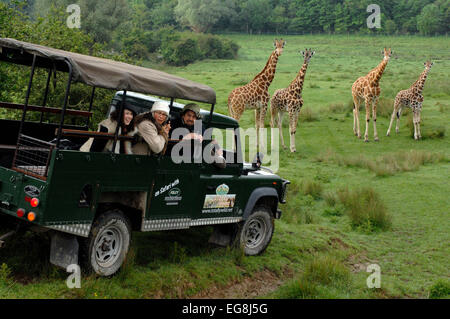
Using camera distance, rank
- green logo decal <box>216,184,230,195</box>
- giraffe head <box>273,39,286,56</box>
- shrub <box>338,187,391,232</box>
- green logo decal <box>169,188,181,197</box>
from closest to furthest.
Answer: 1. green logo decal <box>169,188,181,197</box>
2. green logo decal <box>216,184,230,195</box>
3. shrub <box>338,187,391,232</box>
4. giraffe head <box>273,39,286,56</box>

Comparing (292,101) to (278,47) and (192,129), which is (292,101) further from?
(192,129)

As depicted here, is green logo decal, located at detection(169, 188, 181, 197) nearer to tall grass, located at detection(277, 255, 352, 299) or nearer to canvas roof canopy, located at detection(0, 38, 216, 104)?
canvas roof canopy, located at detection(0, 38, 216, 104)

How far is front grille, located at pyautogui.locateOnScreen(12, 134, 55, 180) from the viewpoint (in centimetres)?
645

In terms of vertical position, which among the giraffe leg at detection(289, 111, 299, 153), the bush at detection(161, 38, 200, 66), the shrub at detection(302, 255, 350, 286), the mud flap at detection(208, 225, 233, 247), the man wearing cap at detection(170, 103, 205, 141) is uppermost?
the bush at detection(161, 38, 200, 66)

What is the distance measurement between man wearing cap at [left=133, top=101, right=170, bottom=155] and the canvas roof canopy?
35 centimetres

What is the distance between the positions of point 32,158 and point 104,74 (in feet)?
4.49

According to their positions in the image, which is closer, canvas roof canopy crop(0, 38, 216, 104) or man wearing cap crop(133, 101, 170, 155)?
canvas roof canopy crop(0, 38, 216, 104)

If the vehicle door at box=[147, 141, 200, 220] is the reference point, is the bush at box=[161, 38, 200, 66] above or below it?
above

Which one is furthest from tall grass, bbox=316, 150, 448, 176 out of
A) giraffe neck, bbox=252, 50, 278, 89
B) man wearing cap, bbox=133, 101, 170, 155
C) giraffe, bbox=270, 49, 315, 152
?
man wearing cap, bbox=133, 101, 170, 155

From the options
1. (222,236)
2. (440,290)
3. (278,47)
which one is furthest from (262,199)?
(278,47)

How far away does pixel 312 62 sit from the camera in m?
55.9
